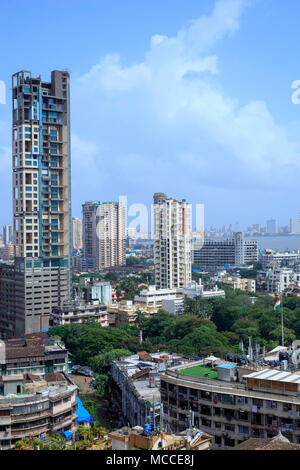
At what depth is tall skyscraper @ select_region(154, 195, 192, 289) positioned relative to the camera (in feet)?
82.0

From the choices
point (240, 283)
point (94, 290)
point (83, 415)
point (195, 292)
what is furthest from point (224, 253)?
point (83, 415)

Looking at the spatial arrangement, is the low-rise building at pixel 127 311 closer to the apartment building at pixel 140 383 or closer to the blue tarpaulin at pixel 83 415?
the apartment building at pixel 140 383

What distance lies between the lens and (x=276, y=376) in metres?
7.77

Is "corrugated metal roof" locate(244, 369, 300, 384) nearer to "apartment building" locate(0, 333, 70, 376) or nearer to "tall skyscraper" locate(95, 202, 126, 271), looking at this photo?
"apartment building" locate(0, 333, 70, 376)

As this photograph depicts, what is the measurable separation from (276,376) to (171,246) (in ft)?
56.5

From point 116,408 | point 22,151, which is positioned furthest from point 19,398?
point 22,151

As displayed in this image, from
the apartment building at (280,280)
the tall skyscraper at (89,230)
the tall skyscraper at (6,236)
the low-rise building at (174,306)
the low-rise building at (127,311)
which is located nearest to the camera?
the low-rise building at (127,311)

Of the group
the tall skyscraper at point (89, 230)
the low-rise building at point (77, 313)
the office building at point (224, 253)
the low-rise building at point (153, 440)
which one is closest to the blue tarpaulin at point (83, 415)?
the low-rise building at point (153, 440)

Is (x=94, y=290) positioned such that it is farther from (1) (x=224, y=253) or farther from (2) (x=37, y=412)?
(1) (x=224, y=253)

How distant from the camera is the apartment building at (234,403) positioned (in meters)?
7.34

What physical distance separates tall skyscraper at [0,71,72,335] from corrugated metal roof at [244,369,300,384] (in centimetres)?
1409

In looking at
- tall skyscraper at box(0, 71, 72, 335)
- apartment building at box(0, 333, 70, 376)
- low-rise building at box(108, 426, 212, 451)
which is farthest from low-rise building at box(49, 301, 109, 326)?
low-rise building at box(108, 426, 212, 451)

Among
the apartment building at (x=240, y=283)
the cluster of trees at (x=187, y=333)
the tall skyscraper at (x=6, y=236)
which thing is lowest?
the cluster of trees at (x=187, y=333)

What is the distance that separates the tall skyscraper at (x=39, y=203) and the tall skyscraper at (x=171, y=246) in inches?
194
